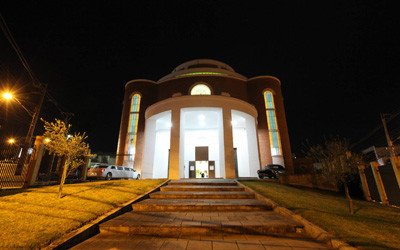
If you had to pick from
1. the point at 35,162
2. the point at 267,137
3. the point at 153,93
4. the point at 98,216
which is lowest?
the point at 98,216

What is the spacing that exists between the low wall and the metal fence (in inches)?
619

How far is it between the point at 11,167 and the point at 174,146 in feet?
28.7

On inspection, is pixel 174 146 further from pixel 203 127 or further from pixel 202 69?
pixel 202 69

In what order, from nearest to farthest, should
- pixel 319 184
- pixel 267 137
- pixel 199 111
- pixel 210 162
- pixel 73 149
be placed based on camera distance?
1. pixel 73 149
2. pixel 319 184
3. pixel 199 111
4. pixel 210 162
5. pixel 267 137

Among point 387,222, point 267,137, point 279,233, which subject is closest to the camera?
point 279,233

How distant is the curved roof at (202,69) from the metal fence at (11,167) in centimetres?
1763

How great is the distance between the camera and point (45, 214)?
4.21 m

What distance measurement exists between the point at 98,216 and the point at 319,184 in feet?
50.2

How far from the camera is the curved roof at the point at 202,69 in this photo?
23.6m

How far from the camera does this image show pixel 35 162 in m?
8.41

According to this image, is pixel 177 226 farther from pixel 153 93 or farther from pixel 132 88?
pixel 132 88

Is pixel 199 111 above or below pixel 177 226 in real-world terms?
above

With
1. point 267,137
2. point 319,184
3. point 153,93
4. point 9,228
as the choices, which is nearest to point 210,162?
point 267,137

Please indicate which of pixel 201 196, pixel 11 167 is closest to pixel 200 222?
pixel 201 196
